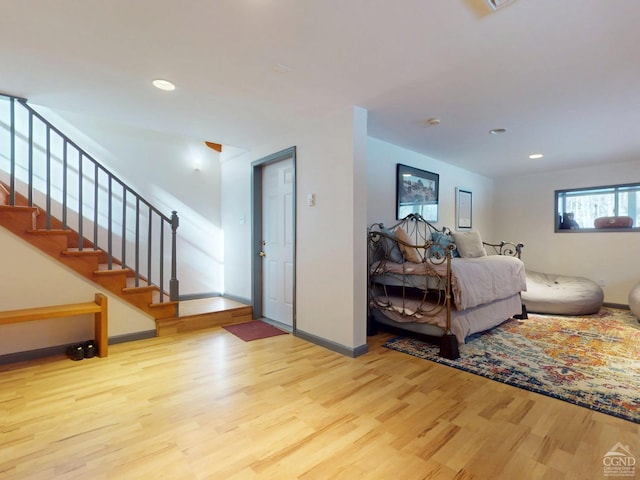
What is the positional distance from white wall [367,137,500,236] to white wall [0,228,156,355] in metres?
3.16

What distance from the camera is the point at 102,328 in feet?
9.39

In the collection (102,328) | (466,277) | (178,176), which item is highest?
(178,176)

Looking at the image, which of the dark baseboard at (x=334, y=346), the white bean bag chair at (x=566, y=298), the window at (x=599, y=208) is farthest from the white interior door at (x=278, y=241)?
the window at (x=599, y=208)

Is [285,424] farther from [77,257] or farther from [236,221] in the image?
[236,221]

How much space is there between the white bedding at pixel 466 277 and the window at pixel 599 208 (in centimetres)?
261

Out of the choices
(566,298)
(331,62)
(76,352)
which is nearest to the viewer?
(331,62)

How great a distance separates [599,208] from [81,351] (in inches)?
292

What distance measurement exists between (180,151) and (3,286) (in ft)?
8.73

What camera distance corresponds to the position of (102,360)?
2.80 meters

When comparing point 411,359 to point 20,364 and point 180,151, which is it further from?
point 180,151

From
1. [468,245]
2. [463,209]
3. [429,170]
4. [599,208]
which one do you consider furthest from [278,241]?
[599,208]

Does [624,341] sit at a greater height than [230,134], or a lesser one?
lesser

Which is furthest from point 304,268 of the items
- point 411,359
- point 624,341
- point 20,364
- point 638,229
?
point 638,229

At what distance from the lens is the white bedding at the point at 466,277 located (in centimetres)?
296
